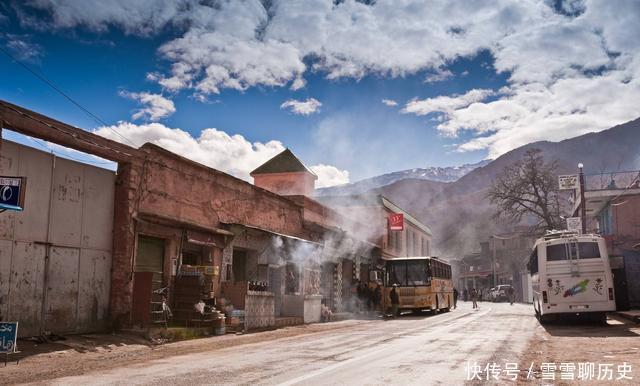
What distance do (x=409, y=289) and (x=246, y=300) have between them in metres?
14.5

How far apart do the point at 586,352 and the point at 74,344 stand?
10.5 m

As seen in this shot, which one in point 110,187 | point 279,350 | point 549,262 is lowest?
point 279,350

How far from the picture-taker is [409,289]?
1212 inches

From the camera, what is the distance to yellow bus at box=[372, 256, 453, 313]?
30.6 m

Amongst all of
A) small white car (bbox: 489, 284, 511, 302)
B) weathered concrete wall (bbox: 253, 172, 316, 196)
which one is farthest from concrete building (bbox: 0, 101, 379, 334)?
small white car (bbox: 489, 284, 511, 302)

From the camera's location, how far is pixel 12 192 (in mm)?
10977

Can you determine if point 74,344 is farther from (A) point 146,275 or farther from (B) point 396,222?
(B) point 396,222

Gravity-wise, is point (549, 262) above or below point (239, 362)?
above

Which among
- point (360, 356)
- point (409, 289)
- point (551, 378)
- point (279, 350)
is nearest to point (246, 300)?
point (279, 350)

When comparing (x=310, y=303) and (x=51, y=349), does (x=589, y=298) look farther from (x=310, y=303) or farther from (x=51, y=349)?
(x=51, y=349)

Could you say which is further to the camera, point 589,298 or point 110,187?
point 589,298

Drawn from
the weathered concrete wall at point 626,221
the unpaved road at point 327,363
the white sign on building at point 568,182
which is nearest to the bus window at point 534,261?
the unpaved road at point 327,363

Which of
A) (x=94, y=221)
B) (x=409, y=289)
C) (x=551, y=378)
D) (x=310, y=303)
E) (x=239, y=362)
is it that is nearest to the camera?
(x=551, y=378)

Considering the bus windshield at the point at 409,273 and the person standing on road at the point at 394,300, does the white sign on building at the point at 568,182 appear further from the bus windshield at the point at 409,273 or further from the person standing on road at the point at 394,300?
the person standing on road at the point at 394,300
